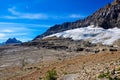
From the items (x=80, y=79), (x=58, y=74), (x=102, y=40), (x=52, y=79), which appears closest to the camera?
(x=80, y=79)

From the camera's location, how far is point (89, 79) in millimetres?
27875

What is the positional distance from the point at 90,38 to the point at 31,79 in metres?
159

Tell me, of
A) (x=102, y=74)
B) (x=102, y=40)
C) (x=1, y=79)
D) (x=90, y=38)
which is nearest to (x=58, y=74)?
(x=102, y=74)

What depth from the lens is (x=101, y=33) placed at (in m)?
199

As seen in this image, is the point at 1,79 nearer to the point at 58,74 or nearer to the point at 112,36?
the point at 58,74

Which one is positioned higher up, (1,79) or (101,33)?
(101,33)

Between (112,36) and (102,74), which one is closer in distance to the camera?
(102,74)

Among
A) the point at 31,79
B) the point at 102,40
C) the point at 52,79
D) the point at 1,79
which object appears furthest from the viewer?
the point at 102,40

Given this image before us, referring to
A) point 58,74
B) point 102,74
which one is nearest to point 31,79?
point 58,74

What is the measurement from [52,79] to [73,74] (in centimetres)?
260

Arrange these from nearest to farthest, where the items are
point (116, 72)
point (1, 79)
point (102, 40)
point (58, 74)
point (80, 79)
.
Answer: point (116, 72), point (80, 79), point (58, 74), point (1, 79), point (102, 40)

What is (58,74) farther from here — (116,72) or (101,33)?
(101,33)

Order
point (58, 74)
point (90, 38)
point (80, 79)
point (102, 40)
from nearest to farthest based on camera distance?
point (80, 79) → point (58, 74) → point (102, 40) → point (90, 38)

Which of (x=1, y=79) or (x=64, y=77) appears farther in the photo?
(x=1, y=79)
